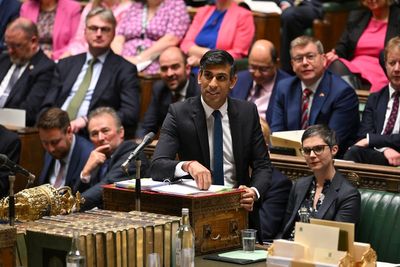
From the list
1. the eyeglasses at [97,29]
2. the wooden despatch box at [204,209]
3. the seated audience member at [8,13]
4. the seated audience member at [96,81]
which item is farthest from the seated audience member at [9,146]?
the seated audience member at [8,13]

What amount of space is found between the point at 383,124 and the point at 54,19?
3554mm

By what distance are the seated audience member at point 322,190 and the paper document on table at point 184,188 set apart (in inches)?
28.6

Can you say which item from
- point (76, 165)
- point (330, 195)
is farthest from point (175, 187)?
point (76, 165)

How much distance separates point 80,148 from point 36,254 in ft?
9.18

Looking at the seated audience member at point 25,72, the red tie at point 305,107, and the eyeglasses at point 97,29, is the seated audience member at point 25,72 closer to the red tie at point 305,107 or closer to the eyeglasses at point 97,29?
the eyeglasses at point 97,29

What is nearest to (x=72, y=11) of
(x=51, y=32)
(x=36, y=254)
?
(x=51, y=32)

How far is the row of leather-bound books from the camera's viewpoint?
4.24 m

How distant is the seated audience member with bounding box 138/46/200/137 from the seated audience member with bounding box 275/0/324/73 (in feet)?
4.36

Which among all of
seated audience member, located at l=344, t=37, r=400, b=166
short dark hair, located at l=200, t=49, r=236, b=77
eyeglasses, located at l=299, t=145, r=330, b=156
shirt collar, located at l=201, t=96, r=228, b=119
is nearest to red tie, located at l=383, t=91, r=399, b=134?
seated audience member, located at l=344, t=37, r=400, b=166

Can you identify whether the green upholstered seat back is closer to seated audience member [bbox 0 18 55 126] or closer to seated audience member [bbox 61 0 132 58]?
seated audience member [bbox 0 18 55 126]

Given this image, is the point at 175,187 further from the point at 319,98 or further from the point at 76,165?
the point at 319,98

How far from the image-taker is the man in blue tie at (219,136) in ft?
17.3

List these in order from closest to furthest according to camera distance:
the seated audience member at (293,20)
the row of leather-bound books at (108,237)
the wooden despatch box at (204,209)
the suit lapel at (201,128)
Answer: the row of leather-bound books at (108,237), the wooden despatch box at (204,209), the suit lapel at (201,128), the seated audience member at (293,20)

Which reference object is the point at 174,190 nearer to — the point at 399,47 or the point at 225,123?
the point at 225,123
